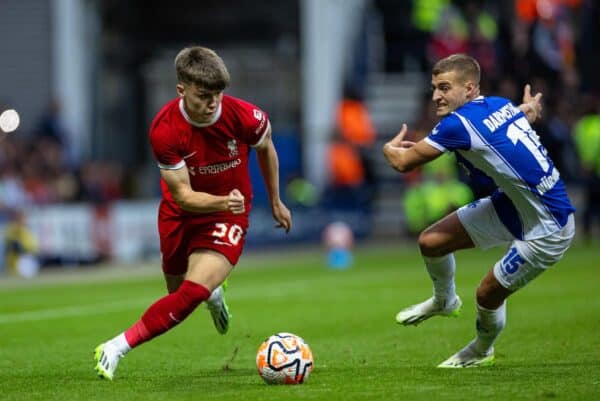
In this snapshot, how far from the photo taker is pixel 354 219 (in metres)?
26.0

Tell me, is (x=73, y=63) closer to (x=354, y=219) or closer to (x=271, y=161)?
(x=354, y=219)

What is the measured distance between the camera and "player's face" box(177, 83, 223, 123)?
28.4 feet

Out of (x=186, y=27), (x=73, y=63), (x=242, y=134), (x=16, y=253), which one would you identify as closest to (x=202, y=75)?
(x=242, y=134)

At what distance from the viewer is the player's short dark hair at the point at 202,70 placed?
A: 859 cm

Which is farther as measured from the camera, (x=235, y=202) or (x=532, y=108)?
(x=532, y=108)

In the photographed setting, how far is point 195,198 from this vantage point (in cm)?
866

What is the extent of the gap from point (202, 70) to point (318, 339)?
370 centimetres

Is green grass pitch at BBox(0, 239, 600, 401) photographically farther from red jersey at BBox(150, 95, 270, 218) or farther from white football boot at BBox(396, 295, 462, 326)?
red jersey at BBox(150, 95, 270, 218)

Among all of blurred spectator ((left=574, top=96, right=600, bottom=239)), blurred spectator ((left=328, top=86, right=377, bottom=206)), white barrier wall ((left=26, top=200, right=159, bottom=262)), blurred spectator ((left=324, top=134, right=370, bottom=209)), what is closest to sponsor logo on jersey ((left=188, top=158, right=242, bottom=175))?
white barrier wall ((left=26, top=200, right=159, bottom=262))

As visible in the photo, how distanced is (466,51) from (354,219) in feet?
13.0

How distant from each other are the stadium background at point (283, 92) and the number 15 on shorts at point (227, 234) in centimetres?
1269

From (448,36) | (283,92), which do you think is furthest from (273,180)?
(283,92)

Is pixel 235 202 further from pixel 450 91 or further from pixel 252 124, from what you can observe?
pixel 450 91

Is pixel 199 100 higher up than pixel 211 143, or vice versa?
pixel 199 100
